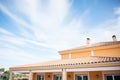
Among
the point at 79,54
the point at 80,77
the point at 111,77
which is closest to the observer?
the point at 111,77

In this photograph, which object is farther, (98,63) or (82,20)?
(82,20)

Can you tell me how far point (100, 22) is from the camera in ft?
48.4

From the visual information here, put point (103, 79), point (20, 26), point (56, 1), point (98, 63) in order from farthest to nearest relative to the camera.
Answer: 1. point (20, 26)
2. point (103, 79)
3. point (56, 1)
4. point (98, 63)

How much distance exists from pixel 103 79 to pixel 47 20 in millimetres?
8426

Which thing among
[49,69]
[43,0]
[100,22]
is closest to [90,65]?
[49,69]

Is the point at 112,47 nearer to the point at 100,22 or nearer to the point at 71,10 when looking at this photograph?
the point at 100,22

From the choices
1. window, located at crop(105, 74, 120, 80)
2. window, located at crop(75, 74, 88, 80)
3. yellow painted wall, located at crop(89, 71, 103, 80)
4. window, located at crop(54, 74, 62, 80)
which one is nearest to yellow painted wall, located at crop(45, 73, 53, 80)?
window, located at crop(54, 74, 62, 80)

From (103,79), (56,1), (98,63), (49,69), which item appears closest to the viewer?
(98,63)

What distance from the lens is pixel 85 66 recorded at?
37.3ft

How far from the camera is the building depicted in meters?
10.8

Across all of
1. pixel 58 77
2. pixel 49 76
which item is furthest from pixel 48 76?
pixel 58 77

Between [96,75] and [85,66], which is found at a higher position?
[85,66]

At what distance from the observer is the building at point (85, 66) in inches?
423

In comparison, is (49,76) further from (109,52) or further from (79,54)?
(109,52)
